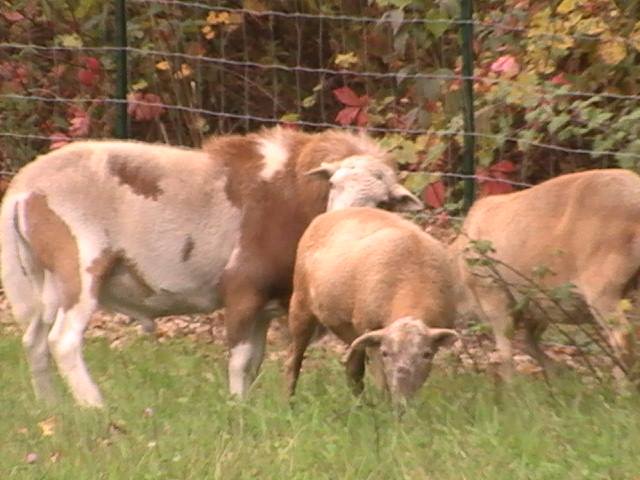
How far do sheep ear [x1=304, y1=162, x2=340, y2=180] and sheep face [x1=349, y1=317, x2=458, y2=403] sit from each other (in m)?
1.41

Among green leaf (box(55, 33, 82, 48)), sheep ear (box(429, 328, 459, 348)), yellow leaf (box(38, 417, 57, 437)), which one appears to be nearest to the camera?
yellow leaf (box(38, 417, 57, 437))

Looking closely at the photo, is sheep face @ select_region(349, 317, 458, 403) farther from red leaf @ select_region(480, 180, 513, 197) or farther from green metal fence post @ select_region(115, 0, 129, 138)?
green metal fence post @ select_region(115, 0, 129, 138)

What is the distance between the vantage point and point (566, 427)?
6.83 metres

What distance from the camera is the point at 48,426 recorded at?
7168 mm

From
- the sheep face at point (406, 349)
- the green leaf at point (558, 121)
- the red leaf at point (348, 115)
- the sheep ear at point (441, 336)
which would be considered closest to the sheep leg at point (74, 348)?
the sheep face at point (406, 349)

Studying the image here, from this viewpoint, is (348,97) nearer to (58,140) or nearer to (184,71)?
(184,71)

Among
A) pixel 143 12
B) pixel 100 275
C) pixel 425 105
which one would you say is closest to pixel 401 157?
pixel 425 105

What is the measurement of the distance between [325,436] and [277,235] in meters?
1.89

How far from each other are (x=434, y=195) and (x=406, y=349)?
286 centimetres

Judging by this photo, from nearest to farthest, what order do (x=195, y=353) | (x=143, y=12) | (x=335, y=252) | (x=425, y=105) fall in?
(x=335, y=252)
(x=195, y=353)
(x=425, y=105)
(x=143, y=12)

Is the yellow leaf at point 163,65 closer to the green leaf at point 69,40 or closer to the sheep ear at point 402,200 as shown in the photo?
the green leaf at point 69,40

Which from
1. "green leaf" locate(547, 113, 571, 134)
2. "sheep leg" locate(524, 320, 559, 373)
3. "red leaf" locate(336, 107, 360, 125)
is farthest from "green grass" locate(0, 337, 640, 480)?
"red leaf" locate(336, 107, 360, 125)

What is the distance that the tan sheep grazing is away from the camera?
301 inches

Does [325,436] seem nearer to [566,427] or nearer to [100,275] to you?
[566,427]
